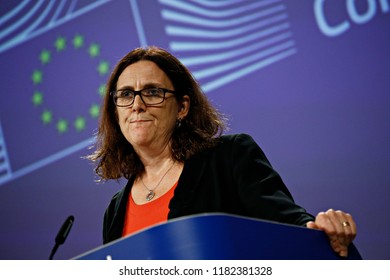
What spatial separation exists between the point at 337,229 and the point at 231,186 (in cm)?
54

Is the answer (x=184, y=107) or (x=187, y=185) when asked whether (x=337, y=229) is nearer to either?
(x=187, y=185)

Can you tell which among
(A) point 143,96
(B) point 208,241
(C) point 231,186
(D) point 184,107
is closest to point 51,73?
(D) point 184,107

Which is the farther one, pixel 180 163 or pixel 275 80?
pixel 275 80

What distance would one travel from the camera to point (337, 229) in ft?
4.21

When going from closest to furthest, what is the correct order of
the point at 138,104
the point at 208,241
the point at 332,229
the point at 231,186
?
1. the point at 208,241
2. the point at 332,229
3. the point at 231,186
4. the point at 138,104

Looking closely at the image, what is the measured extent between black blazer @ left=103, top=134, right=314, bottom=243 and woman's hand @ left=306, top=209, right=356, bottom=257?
225 mm

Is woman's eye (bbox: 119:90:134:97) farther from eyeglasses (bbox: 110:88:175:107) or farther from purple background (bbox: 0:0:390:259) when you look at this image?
purple background (bbox: 0:0:390:259)

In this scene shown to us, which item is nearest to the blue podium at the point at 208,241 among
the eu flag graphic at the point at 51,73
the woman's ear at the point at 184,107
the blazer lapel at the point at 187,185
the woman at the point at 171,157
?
the woman at the point at 171,157

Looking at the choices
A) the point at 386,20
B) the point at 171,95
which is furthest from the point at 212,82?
the point at 171,95

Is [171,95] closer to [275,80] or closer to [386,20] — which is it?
[275,80]

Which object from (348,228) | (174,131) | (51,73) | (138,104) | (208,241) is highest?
(51,73)

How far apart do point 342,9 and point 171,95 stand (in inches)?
58.5

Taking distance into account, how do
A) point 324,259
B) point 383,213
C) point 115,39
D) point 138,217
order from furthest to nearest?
point 115,39 → point 383,213 → point 138,217 → point 324,259
